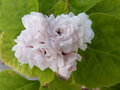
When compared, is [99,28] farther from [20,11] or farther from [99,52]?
[20,11]

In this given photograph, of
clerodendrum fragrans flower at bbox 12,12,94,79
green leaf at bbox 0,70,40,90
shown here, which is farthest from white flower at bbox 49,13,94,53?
green leaf at bbox 0,70,40,90

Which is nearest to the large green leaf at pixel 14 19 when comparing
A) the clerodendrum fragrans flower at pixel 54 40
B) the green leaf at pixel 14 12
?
the green leaf at pixel 14 12

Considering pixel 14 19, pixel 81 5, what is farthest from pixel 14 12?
pixel 81 5

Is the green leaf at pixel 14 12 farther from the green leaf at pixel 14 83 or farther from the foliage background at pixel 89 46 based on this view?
the green leaf at pixel 14 83

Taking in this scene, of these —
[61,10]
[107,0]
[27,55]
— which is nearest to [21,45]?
[27,55]

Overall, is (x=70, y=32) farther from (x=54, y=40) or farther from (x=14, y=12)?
(x=14, y=12)
